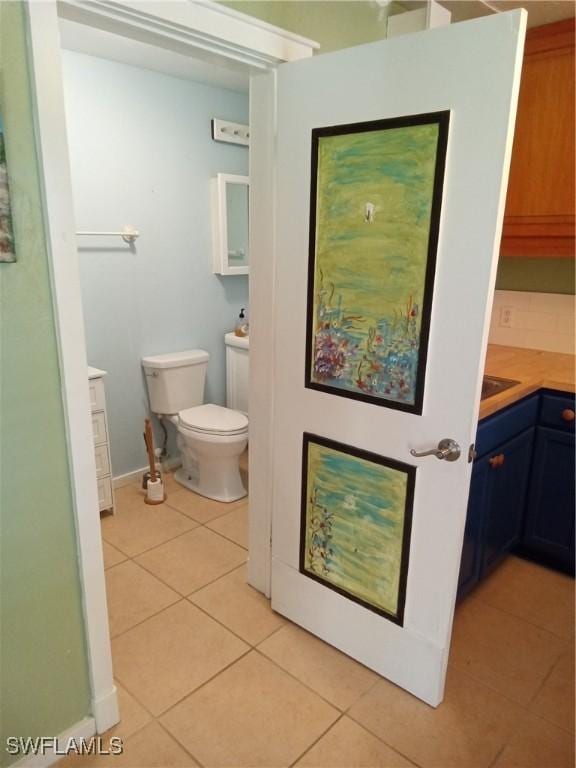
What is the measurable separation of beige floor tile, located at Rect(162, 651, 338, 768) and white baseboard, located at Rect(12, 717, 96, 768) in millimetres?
223

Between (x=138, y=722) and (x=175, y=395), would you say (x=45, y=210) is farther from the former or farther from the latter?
(x=175, y=395)

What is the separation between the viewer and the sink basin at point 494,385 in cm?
203

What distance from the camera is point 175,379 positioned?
10.3ft

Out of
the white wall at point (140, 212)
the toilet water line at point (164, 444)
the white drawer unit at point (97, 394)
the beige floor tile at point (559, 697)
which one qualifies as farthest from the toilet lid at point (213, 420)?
the beige floor tile at point (559, 697)

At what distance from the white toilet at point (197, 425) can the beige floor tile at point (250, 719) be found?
1234 millimetres

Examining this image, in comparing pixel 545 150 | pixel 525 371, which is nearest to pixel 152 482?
pixel 525 371

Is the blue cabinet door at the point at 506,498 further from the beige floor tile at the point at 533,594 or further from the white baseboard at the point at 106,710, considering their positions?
the white baseboard at the point at 106,710

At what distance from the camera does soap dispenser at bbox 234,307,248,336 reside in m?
3.45

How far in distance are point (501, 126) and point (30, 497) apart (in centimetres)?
147

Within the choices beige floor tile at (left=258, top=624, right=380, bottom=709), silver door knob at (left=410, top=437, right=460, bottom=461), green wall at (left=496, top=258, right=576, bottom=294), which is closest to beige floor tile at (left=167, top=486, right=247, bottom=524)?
beige floor tile at (left=258, top=624, right=380, bottom=709)

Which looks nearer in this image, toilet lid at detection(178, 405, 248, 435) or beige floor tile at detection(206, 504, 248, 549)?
beige floor tile at detection(206, 504, 248, 549)

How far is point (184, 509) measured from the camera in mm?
2936

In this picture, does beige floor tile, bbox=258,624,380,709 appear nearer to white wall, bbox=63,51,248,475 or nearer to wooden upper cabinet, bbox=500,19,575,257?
white wall, bbox=63,51,248,475

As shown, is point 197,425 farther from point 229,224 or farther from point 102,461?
point 229,224
